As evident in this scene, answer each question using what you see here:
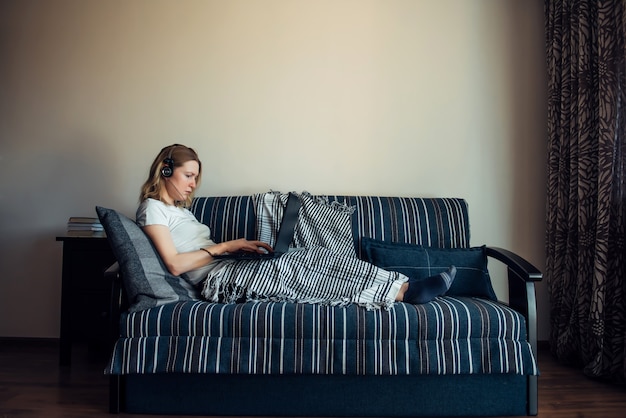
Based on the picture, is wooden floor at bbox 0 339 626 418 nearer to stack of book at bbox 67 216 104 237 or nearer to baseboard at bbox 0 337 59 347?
baseboard at bbox 0 337 59 347

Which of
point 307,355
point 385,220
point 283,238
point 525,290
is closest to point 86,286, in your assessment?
point 283,238

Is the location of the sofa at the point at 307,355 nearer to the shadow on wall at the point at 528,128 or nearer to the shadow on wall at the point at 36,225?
the shadow on wall at the point at 528,128

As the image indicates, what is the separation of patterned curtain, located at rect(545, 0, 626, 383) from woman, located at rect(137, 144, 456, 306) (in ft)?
2.84

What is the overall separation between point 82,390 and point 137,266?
0.69 metres

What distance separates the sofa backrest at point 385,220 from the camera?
8.61ft

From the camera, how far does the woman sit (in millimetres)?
2061

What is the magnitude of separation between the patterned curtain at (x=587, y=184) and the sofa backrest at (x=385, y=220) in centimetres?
54

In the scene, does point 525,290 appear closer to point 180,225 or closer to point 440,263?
point 440,263

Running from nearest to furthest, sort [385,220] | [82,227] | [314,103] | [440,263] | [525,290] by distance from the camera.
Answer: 1. [525,290]
2. [440,263]
3. [385,220]
4. [82,227]
5. [314,103]

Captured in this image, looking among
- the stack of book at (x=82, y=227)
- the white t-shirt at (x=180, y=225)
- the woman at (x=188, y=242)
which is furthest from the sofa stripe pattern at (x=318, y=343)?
the stack of book at (x=82, y=227)

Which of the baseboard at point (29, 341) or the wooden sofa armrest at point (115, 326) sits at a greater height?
the wooden sofa armrest at point (115, 326)

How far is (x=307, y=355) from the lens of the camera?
1.94 meters

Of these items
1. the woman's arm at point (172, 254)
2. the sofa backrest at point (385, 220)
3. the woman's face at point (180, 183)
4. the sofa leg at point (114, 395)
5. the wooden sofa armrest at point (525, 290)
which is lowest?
the sofa leg at point (114, 395)

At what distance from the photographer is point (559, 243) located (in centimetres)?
279
